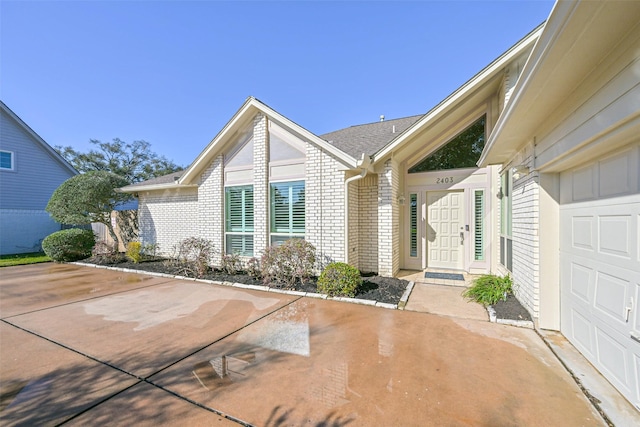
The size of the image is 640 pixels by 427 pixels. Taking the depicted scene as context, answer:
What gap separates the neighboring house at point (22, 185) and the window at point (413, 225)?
1986 centimetres

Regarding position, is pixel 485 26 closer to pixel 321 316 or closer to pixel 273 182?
pixel 273 182

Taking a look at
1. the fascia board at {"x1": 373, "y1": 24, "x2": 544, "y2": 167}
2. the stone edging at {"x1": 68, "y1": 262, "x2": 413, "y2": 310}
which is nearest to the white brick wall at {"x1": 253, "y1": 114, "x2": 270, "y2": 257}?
the stone edging at {"x1": 68, "y1": 262, "x2": 413, "y2": 310}

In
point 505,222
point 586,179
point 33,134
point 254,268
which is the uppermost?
point 33,134

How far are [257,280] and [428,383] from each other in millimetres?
5282

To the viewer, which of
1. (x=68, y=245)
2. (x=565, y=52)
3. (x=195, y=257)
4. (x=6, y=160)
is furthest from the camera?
(x=6, y=160)

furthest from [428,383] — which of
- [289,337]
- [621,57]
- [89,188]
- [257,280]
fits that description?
[89,188]

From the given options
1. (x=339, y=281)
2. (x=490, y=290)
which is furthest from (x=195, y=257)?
(x=490, y=290)

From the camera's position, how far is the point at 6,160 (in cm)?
1403

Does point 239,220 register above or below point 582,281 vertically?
above

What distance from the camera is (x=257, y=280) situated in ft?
23.4

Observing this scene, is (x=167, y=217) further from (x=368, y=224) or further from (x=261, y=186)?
(x=368, y=224)

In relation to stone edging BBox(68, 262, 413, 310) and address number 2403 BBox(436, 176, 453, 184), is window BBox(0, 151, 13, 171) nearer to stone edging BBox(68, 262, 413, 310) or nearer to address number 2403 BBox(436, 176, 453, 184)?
stone edging BBox(68, 262, 413, 310)

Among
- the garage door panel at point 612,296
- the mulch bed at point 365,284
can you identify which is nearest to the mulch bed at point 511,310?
the garage door panel at point 612,296

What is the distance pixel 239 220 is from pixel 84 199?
300 inches
